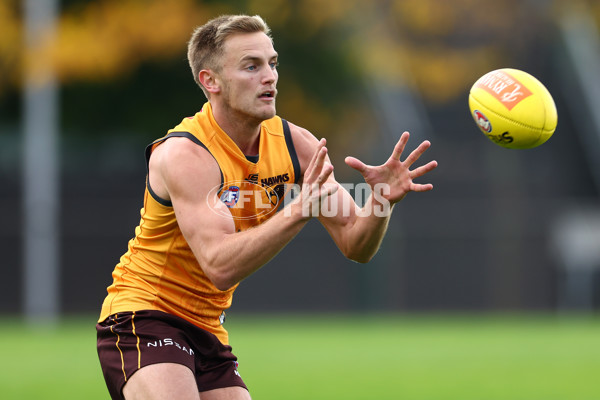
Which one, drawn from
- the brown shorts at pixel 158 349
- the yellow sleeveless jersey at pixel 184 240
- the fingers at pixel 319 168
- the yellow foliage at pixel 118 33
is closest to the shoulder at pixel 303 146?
the yellow sleeveless jersey at pixel 184 240

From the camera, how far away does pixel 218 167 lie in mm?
5703

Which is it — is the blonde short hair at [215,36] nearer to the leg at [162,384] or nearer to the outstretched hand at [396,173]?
the outstretched hand at [396,173]

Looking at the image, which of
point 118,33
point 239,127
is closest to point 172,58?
point 118,33

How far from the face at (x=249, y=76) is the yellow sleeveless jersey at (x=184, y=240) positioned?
0.20m

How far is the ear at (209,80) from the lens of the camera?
6066mm

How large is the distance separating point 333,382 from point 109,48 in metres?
11.6

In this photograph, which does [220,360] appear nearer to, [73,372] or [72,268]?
[73,372]

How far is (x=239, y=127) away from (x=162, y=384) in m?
1.57

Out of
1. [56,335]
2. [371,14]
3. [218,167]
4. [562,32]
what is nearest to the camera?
[218,167]

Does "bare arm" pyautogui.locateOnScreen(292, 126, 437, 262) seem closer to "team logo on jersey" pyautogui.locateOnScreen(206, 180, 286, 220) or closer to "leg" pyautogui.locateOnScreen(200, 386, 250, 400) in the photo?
"team logo on jersey" pyautogui.locateOnScreen(206, 180, 286, 220)

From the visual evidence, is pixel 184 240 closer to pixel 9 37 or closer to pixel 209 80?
pixel 209 80

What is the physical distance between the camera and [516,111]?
609 cm

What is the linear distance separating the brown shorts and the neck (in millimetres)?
1080

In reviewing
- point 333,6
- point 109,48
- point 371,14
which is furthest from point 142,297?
point 371,14
